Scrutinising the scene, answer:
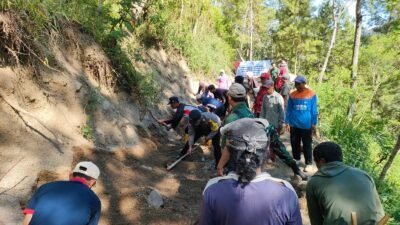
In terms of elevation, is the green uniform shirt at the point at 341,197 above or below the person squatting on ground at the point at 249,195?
below

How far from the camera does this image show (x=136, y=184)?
238 inches

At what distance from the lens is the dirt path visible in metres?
4.88

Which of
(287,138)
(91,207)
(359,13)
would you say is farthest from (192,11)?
(91,207)

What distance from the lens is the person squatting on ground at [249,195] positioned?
70.4 inches

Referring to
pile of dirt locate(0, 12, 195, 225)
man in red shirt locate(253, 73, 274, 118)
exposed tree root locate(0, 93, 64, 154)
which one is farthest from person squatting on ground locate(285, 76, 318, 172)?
exposed tree root locate(0, 93, 64, 154)

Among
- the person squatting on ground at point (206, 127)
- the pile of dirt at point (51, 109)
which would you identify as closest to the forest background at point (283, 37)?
the pile of dirt at point (51, 109)

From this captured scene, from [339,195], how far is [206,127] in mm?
4071

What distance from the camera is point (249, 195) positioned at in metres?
1.79

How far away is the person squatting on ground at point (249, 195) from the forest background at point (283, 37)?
4833 millimetres

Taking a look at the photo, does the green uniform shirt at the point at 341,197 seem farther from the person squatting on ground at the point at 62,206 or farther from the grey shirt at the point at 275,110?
the grey shirt at the point at 275,110

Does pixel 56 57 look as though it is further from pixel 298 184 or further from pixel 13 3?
pixel 298 184

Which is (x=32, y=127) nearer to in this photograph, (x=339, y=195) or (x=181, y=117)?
(x=181, y=117)

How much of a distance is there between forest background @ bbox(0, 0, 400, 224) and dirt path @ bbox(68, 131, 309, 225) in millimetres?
2053

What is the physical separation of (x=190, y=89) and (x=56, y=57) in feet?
28.5
